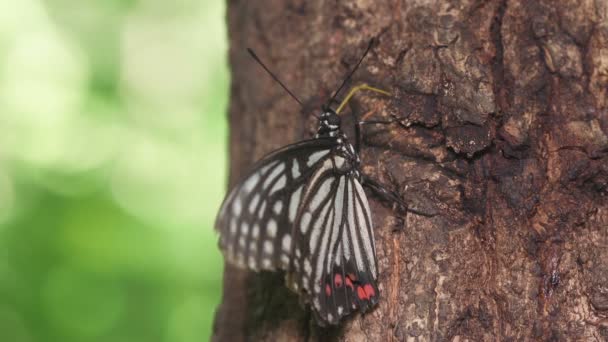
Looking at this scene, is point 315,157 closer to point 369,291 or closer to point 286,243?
point 286,243

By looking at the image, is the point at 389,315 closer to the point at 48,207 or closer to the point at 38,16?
the point at 48,207

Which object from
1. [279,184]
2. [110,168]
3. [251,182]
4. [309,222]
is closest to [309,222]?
[309,222]

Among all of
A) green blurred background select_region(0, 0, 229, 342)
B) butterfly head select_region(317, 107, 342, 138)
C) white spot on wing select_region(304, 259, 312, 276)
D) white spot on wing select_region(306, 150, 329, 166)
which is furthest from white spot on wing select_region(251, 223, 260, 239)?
green blurred background select_region(0, 0, 229, 342)

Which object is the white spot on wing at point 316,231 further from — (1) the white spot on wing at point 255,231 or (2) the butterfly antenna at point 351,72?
(2) the butterfly antenna at point 351,72

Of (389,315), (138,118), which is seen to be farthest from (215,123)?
(389,315)

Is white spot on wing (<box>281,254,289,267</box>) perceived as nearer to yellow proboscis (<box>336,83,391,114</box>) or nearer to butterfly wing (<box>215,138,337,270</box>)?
butterfly wing (<box>215,138,337,270</box>)

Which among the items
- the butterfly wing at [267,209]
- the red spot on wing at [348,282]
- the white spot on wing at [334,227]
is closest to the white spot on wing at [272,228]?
the butterfly wing at [267,209]

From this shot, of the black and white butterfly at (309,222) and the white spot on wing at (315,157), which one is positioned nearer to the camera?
the black and white butterfly at (309,222)
